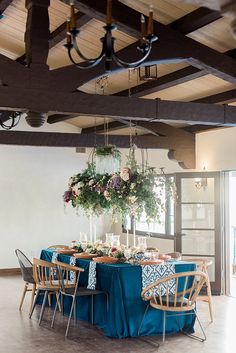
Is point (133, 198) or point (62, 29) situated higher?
point (62, 29)

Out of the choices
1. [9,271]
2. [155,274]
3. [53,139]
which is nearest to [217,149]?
[53,139]

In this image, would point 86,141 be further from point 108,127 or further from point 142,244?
point 142,244

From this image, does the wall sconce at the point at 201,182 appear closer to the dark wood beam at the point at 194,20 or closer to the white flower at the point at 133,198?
the white flower at the point at 133,198

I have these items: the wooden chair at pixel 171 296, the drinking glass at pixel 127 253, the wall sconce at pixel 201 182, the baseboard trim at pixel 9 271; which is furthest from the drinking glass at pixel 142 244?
the baseboard trim at pixel 9 271

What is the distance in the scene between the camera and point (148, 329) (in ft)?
20.8

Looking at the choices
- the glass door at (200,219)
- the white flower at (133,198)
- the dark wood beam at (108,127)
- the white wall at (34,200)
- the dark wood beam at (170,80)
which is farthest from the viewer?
the white wall at (34,200)

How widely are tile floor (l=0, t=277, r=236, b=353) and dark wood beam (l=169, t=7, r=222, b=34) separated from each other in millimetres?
3502

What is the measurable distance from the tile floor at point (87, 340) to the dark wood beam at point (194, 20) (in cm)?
350

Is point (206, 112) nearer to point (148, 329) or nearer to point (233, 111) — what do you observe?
point (233, 111)

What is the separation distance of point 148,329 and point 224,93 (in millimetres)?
3685

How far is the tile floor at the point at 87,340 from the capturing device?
19.1 feet

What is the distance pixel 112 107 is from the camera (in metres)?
6.07

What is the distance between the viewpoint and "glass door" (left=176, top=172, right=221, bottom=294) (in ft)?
30.9

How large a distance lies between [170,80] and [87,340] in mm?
3598
